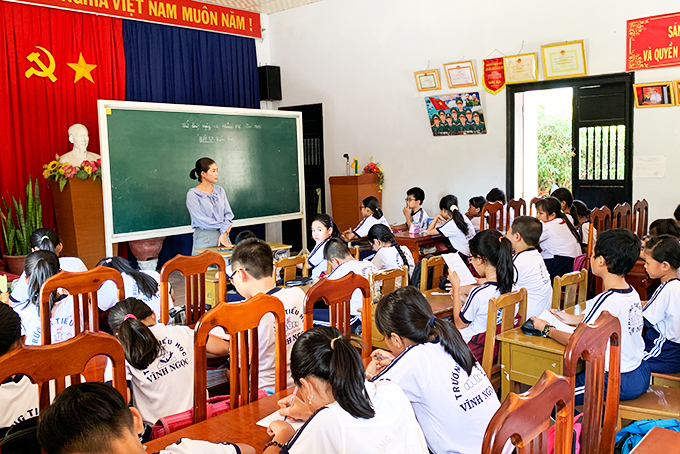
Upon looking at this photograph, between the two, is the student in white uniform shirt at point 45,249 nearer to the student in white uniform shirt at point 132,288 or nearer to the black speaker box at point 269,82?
the student in white uniform shirt at point 132,288

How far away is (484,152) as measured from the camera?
697 centimetres

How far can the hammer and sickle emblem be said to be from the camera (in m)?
6.32

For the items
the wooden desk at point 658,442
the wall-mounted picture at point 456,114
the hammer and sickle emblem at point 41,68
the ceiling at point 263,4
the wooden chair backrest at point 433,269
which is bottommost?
the wooden desk at point 658,442

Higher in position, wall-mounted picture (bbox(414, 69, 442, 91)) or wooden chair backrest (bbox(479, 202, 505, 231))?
wall-mounted picture (bbox(414, 69, 442, 91))

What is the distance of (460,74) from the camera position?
693 centimetres

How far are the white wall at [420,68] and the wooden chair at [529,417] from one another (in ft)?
17.7

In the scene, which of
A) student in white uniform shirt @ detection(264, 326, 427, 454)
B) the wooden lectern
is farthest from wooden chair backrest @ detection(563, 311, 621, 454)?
the wooden lectern

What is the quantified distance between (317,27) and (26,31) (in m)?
3.60

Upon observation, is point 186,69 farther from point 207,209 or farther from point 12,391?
point 12,391

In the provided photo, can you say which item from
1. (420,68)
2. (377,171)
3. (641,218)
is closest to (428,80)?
(420,68)

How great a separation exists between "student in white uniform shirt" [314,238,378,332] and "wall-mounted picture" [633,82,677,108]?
3.76 meters

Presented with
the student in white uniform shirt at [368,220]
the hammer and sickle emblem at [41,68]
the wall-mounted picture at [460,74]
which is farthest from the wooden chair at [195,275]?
the wall-mounted picture at [460,74]

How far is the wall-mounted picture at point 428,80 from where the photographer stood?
281 inches

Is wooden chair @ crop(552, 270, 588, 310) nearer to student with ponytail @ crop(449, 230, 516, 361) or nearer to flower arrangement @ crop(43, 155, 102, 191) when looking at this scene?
student with ponytail @ crop(449, 230, 516, 361)
